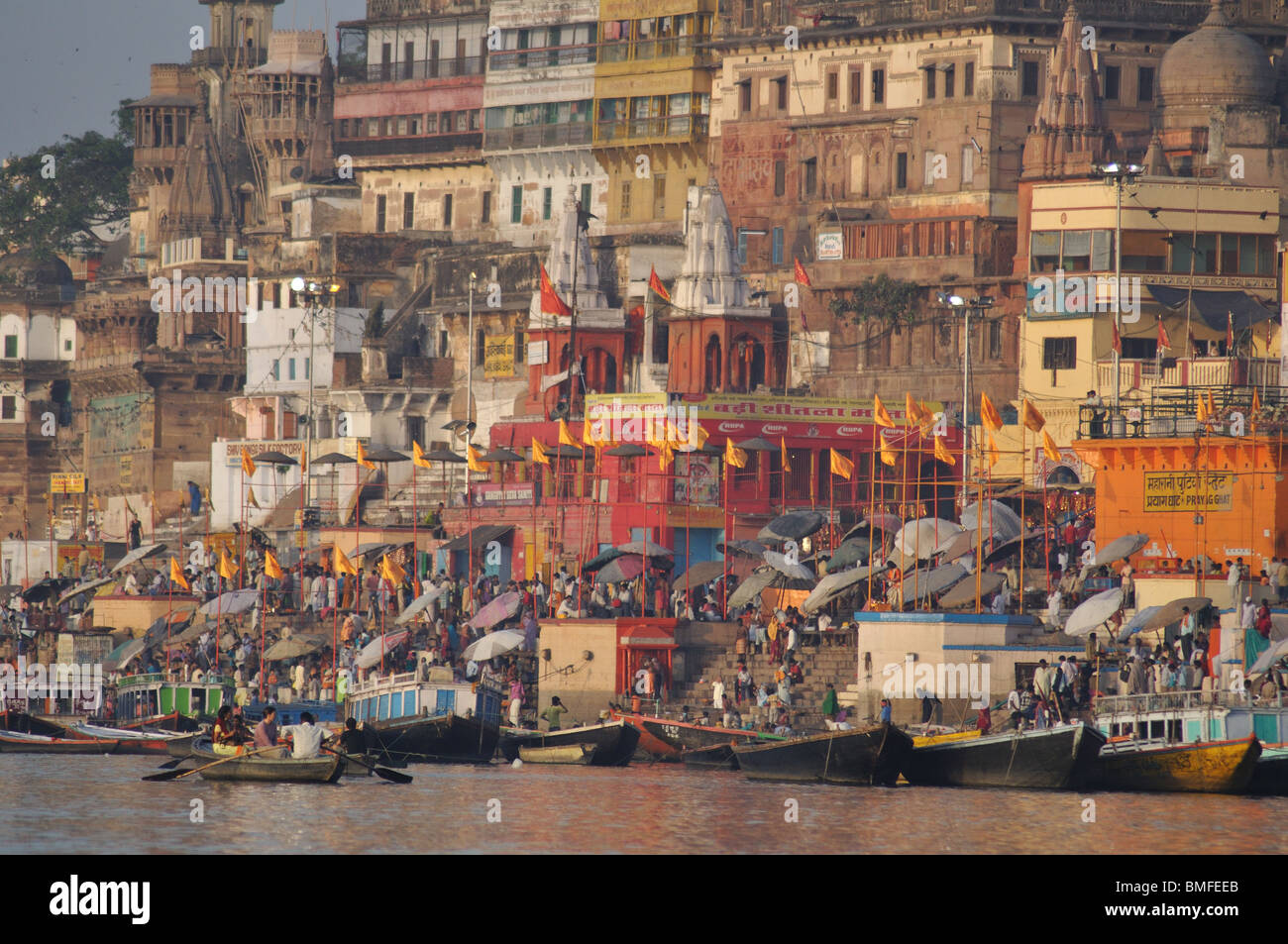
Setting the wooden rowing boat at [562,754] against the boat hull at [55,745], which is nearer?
the wooden rowing boat at [562,754]

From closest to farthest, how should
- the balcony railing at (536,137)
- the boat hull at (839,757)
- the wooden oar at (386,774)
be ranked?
the wooden oar at (386,774)
the boat hull at (839,757)
the balcony railing at (536,137)

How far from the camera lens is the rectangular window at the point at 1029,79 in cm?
7650

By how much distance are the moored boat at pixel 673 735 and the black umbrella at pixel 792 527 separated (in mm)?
6637

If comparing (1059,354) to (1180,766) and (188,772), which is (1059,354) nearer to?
(1180,766)

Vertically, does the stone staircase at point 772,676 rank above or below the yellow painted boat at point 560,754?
above

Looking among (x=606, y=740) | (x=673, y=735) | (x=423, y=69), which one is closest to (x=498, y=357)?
(x=423, y=69)

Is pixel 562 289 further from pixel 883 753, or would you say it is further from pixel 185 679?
pixel 883 753

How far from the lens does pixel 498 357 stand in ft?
277

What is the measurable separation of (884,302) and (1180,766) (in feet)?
95.6

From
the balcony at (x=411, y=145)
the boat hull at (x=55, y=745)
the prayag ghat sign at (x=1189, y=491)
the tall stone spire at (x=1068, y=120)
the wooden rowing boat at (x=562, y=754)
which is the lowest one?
the boat hull at (x=55, y=745)

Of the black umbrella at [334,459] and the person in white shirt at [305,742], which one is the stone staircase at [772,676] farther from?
the black umbrella at [334,459]

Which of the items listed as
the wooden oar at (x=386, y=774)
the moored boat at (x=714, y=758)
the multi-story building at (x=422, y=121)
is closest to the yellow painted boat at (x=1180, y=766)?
the moored boat at (x=714, y=758)

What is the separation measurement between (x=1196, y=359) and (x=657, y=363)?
19.2m
